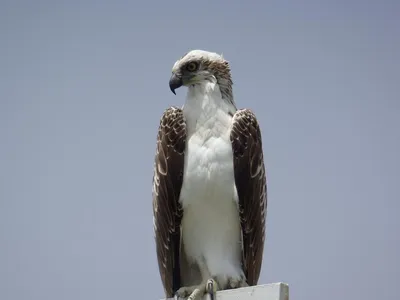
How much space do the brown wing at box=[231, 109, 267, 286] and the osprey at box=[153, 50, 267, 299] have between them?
10 mm

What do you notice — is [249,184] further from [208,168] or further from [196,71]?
[196,71]

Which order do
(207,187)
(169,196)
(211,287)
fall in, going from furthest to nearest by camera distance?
(169,196) → (207,187) → (211,287)

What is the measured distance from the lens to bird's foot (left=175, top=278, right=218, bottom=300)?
5.89 metres

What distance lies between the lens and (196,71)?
22.4 feet

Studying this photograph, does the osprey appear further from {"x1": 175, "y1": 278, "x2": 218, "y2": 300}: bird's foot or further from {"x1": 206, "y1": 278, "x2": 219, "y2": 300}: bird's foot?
{"x1": 206, "y1": 278, "x2": 219, "y2": 300}: bird's foot

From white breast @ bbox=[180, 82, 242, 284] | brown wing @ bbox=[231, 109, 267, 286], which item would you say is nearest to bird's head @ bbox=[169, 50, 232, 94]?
white breast @ bbox=[180, 82, 242, 284]

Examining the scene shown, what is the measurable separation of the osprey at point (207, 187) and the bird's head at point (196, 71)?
0.01m

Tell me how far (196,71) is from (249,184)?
1.36 m

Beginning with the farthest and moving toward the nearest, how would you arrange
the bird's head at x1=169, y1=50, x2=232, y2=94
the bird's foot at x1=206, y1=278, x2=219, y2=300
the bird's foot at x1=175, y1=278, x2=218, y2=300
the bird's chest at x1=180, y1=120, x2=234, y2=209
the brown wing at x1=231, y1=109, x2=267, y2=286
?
1. the bird's head at x1=169, y1=50, x2=232, y2=94
2. the brown wing at x1=231, y1=109, x2=267, y2=286
3. the bird's chest at x1=180, y1=120, x2=234, y2=209
4. the bird's foot at x1=175, y1=278, x2=218, y2=300
5. the bird's foot at x1=206, y1=278, x2=219, y2=300

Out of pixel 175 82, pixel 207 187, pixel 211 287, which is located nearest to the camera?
pixel 211 287

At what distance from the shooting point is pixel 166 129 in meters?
6.70

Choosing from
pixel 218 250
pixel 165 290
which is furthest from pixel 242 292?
pixel 165 290

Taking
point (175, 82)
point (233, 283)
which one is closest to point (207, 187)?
point (233, 283)

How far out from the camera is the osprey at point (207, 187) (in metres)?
6.46
